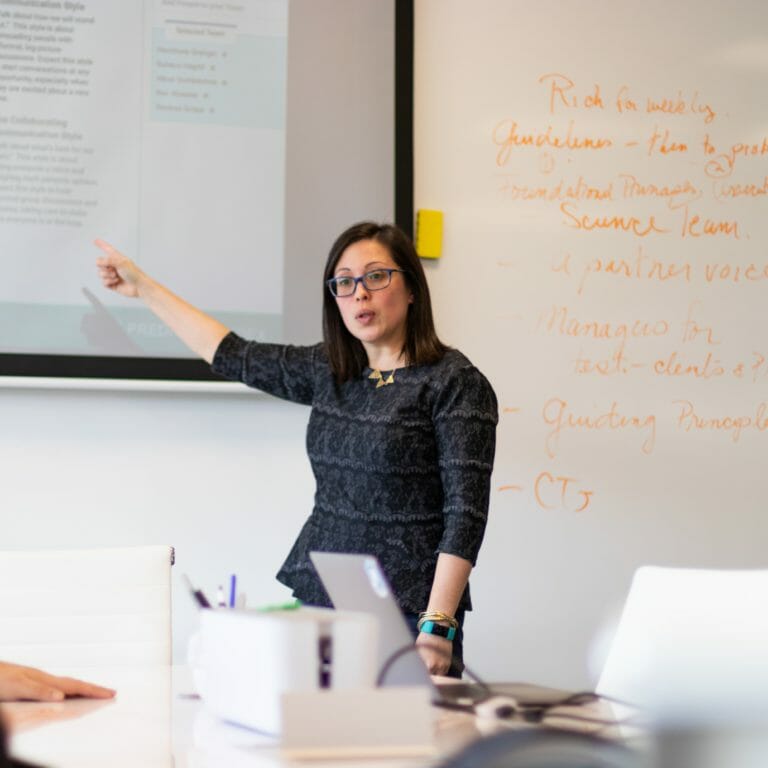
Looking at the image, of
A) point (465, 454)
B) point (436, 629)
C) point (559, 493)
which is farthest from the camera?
point (559, 493)

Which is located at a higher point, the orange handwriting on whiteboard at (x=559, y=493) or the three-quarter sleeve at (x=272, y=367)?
the three-quarter sleeve at (x=272, y=367)

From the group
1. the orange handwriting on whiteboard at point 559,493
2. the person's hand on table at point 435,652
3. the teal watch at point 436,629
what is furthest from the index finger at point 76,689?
the orange handwriting on whiteboard at point 559,493

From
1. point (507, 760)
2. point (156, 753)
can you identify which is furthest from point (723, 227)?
point (507, 760)

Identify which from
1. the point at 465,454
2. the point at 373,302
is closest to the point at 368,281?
the point at 373,302

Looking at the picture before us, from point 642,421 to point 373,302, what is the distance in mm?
1152

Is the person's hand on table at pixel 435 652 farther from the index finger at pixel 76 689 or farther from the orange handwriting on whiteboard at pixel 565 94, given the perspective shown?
the orange handwriting on whiteboard at pixel 565 94

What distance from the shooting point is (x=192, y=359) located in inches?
105

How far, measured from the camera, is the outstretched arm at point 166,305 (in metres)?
2.37

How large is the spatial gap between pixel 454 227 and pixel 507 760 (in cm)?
244

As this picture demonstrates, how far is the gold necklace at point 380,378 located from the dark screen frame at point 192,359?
0.59 metres

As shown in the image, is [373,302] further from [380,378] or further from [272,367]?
[272,367]

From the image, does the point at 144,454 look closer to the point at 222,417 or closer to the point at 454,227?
the point at 222,417

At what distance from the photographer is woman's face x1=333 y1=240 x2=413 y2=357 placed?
2.16 m

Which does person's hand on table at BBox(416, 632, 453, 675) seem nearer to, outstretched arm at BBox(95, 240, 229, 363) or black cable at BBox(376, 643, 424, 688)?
black cable at BBox(376, 643, 424, 688)
